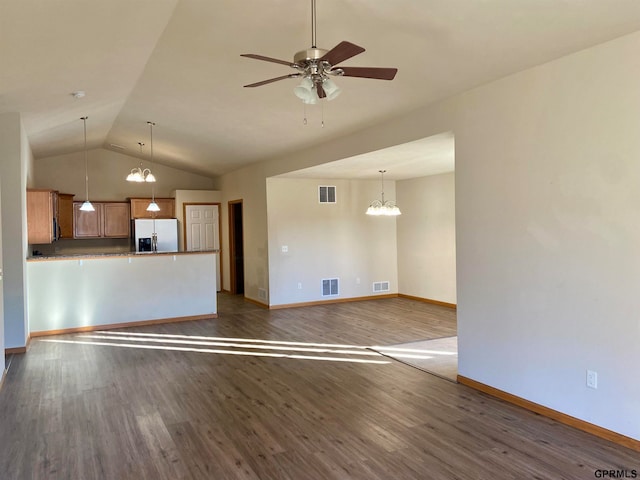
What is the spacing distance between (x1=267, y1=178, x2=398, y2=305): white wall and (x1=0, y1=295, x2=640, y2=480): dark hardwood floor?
2.61 metres

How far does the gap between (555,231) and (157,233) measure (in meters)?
7.95

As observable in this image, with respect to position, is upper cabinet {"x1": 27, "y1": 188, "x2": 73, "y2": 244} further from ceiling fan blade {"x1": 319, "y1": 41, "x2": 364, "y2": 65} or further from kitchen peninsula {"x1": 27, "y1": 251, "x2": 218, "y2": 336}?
ceiling fan blade {"x1": 319, "y1": 41, "x2": 364, "y2": 65}

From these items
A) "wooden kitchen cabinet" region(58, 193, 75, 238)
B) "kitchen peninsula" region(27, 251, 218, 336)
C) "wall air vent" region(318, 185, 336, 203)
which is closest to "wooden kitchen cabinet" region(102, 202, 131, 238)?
"wooden kitchen cabinet" region(58, 193, 75, 238)

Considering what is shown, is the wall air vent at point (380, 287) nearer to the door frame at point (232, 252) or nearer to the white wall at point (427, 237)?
the white wall at point (427, 237)

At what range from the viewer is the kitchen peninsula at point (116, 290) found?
20.1 ft

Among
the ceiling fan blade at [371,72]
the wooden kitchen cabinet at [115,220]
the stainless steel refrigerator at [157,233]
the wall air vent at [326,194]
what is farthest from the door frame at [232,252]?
the ceiling fan blade at [371,72]

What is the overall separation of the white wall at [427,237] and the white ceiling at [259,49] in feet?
9.40

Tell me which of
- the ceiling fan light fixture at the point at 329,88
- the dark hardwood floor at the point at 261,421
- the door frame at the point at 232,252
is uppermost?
the ceiling fan light fixture at the point at 329,88

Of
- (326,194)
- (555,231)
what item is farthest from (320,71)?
(326,194)

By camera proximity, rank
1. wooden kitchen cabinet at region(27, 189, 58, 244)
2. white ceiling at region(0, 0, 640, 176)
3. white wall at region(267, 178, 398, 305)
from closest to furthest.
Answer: white ceiling at region(0, 0, 640, 176) < wooden kitchen cabinet at region(27, 189, 58, 244) < white wall at region(267, 178, 398, 305)

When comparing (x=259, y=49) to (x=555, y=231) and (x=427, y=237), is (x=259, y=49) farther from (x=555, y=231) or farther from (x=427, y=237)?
(x=427, y=237)

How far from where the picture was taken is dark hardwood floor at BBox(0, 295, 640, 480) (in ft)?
8.70

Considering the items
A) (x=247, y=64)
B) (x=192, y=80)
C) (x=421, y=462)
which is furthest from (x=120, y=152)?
(x=421, y=462)

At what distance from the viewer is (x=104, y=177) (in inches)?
381
